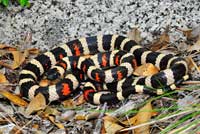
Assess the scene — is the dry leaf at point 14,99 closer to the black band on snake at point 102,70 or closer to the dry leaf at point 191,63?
the black band on snake at point 102,70

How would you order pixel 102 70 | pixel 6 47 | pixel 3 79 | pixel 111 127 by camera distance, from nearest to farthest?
1. pixel 111 127
2. pixel 102 70
3. pixel 3 79
4. pixel 6 47

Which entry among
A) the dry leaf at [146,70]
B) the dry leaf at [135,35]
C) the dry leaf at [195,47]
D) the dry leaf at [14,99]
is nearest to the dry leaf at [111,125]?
the dry leaf at [146,70]

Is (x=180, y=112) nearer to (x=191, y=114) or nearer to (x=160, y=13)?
(x=191, y=114)

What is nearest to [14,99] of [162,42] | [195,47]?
[162,42]

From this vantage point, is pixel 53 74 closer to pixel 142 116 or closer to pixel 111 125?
pixel 111 125

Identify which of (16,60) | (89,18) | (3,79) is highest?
(89,18)

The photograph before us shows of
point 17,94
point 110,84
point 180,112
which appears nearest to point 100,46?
point 110,84
